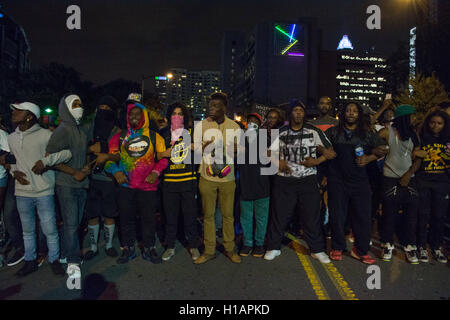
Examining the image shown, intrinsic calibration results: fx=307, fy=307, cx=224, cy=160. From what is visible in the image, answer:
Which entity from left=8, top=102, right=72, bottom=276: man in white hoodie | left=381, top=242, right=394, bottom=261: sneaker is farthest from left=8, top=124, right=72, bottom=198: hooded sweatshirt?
left=381, top=242, right=394, bottom=261: sneaker

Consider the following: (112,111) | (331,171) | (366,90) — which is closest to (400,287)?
(331,171)

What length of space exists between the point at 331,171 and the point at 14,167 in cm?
450

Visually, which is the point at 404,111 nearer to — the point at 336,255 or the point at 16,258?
the point at 336,255

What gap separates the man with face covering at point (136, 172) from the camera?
432 cm

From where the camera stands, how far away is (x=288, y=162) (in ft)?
15.0

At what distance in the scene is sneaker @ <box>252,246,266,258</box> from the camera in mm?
4688

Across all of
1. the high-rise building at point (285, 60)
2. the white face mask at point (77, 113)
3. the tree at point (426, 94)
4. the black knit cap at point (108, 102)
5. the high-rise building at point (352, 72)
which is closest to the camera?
the white face mask at point (77, 113)

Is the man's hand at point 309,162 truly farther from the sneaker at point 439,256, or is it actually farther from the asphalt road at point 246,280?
the sneaker at point 439,256

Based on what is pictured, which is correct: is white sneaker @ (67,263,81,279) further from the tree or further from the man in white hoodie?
the tree

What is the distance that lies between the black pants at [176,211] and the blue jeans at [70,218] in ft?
3.86

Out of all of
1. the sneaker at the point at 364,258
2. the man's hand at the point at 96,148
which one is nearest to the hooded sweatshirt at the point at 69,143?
the man's hand at the point at 96,148

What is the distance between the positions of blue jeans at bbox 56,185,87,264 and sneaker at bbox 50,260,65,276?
125 millimetres

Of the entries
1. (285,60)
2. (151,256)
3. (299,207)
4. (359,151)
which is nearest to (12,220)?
(151,256)
